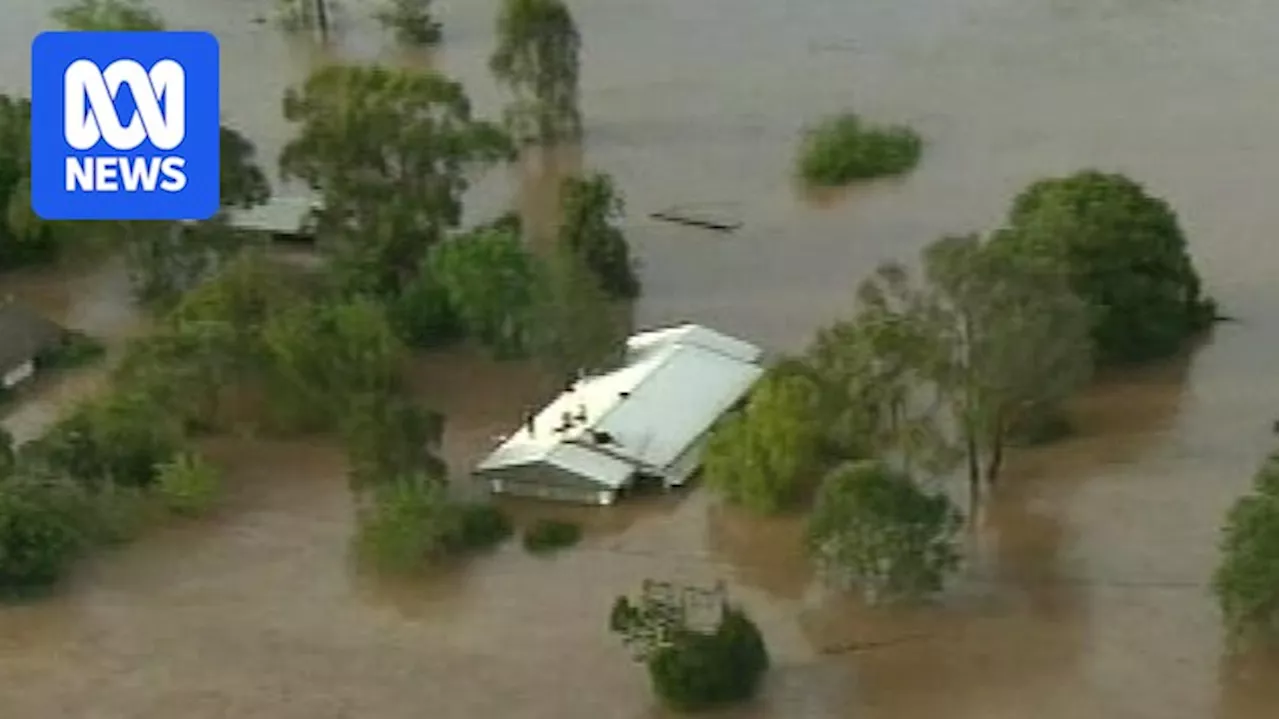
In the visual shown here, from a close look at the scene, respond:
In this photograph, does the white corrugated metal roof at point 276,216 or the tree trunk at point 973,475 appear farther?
the white corrugated metal roof at point 276,216

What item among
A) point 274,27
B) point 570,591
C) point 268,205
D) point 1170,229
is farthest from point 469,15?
point 570,591

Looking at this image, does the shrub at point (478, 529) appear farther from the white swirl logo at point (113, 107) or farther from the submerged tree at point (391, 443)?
the white swirl logo at point (113, 107)

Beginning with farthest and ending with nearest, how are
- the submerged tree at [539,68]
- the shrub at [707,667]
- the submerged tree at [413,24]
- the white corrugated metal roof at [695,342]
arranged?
the submerged tree at [413,24], the submerged tree at [539,68], the white corrugated metal roof at [695,342], the shrub at [707,667]

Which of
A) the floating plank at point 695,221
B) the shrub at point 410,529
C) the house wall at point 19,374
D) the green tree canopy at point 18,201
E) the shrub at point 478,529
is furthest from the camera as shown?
the floating plank at point 695,221

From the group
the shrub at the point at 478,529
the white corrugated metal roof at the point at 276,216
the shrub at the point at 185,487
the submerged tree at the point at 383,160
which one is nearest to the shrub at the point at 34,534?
the shrub at the point at 185,487

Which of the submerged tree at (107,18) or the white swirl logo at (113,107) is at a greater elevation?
the submerged tree at (107,18)

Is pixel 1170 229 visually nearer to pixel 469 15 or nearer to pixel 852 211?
A: pixel 852 211

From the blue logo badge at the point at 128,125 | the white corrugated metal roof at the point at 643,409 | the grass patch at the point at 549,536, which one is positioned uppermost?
the blue logo badge at the point at 128,125

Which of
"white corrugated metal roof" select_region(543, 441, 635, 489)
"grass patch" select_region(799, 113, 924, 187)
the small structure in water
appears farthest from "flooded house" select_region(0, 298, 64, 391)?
"grass patch" select_region(799, 113, 924, 187)
